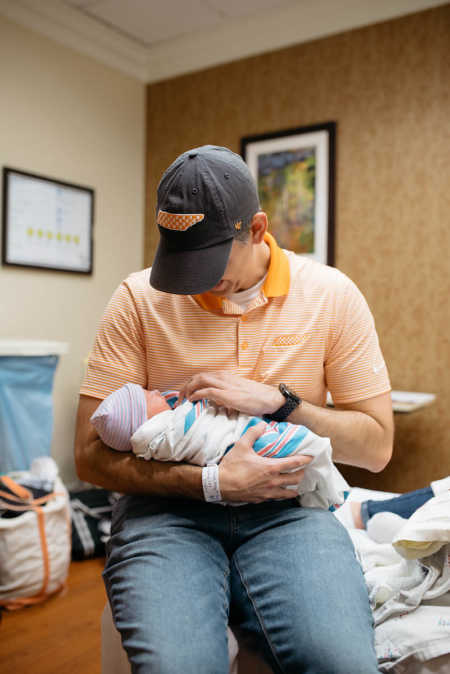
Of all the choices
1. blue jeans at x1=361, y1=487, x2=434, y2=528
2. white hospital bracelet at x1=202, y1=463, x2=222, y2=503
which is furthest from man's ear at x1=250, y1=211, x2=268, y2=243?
blue jeans at x1=361, y1=487, x2=434, y2=528

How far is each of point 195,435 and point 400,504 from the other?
28.6 inches

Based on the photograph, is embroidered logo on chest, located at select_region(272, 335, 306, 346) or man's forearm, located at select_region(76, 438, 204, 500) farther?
embroidered logo on chest, located at select_region(272, 335, 306, 346)

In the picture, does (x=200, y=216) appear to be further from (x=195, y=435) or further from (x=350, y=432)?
(x=350, y=432)

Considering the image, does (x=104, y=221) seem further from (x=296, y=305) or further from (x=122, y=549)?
(x=122, y=549)

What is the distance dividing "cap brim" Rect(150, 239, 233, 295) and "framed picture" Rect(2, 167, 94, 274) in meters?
2.05

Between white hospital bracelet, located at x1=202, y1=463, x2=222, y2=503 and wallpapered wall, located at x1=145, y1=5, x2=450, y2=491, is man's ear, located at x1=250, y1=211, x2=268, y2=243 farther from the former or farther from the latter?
wallpapered wall, located at x1=145, y1=5, x2=450, y2=491

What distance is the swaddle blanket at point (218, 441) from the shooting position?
110cm

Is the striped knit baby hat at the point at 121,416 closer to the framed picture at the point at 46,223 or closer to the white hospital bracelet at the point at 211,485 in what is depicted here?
the white hospital bracelet at the point at 211,485

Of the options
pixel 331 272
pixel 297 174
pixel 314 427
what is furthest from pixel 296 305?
pixel 297 174

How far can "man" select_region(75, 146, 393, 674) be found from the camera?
0.95m

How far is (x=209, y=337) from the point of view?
1.27 m

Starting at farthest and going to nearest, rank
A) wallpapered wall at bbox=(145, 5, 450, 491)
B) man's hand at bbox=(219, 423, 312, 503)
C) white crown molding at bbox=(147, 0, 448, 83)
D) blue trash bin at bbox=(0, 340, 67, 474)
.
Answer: white crown molding at bbox=(147, 0, 448, 83) → wallpapered wall at bbox=(145, 5, 450, 491) → blue trash bin at bbox=(0, 340, 67, 474) → man's hand at bbox=(219, 423, 312, 503)

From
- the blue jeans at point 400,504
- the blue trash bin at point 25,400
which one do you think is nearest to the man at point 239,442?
the blue jeans at point 400,504

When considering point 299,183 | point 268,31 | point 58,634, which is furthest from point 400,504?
point 268,31
